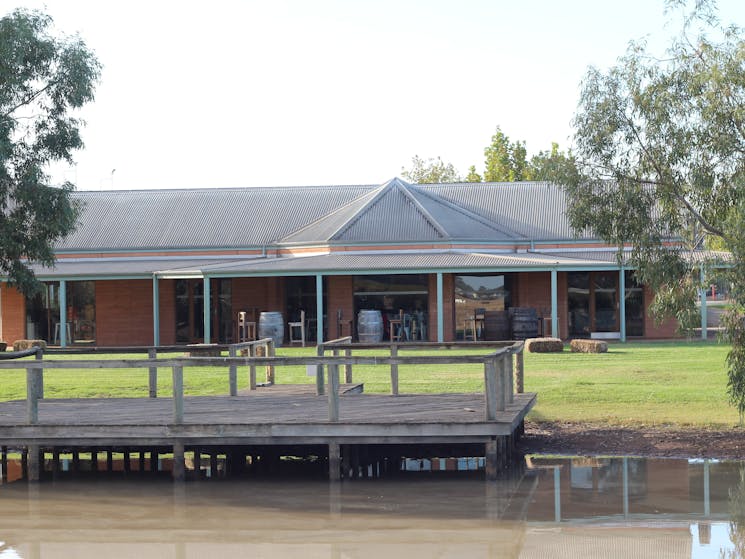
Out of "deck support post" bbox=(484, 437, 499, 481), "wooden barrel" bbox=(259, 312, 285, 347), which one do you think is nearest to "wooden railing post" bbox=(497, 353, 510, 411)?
"deck support post" bbox=(484, 437, 499, 481)

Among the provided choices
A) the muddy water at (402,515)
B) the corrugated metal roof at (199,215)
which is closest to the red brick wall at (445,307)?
the corrugated metal roof at (199,215)

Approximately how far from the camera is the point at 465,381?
22.6m

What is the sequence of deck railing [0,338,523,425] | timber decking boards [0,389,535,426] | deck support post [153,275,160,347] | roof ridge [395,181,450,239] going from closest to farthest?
deck railing [0,338,523,425]
timber decking boards [0,389,535,426]
deck support post [153,275,160,347]
roof ridge [395,181,450,239]

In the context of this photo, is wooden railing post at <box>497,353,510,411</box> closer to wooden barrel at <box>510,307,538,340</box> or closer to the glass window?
wooden barrel at <box>510,307,538,340</box>

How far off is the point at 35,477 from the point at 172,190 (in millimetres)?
31692

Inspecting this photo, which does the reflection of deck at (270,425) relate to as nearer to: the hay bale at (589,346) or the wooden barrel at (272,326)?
the hay bale at (589,346)

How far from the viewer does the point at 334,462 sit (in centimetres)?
1435

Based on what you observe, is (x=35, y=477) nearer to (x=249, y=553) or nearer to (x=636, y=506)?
(x=249, y=553)

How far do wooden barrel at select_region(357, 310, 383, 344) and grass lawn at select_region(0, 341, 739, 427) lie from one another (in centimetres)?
550

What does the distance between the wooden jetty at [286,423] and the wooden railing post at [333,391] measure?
0.01m

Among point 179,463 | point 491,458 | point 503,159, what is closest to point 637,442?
point 491,458

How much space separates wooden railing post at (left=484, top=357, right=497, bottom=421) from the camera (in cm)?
1386

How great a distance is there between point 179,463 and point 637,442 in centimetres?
630

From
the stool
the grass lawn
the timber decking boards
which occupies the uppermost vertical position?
the stool
